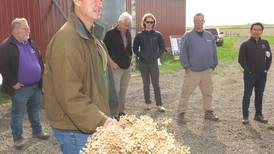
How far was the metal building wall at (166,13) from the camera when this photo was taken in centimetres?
2175

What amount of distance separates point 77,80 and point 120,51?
231 inches

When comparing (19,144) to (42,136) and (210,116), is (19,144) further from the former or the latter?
(210,116)

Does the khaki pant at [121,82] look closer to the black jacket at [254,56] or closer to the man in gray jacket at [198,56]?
the man in gray jacket at [198,56]

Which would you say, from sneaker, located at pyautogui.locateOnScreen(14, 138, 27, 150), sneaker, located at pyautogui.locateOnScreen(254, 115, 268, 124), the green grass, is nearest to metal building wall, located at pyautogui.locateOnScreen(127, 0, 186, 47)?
the green grass

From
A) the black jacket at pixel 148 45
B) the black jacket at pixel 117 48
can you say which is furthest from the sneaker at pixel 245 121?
the black jacket at pixel 117 48

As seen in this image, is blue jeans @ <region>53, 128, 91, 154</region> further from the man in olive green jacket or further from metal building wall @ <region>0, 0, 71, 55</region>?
metal building wall @ <region>0, 0, 71, 55</region>

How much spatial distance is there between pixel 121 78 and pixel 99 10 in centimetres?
581

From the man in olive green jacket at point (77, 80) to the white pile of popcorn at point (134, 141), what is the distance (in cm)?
50

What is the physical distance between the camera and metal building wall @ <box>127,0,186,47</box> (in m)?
21.7

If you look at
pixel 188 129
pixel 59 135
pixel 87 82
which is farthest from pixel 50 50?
pixel 188 129

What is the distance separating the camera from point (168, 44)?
1032 inches

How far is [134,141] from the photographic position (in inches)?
85.7

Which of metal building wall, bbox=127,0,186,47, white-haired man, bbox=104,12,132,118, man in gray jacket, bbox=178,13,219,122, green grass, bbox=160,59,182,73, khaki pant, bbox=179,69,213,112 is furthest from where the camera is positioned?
metal building wall, bbox=127,0,186,47

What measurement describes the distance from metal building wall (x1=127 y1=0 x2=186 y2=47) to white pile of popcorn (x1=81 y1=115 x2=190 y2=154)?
19.0 metres
